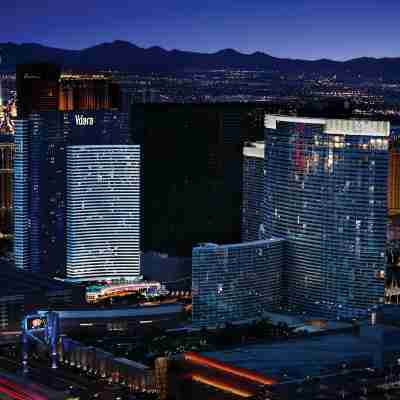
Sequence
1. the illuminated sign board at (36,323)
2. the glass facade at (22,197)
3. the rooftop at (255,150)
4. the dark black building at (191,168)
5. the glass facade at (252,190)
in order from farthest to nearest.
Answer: the dark black building at (191,168)
the glass facade at (22,197)
the glass facade at (252,190)
the rooftop at (255,150)
the illuminated sign board at (36,323)

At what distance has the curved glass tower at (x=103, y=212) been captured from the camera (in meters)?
99.1

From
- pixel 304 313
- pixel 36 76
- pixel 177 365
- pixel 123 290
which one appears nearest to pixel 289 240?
pixel 304 313

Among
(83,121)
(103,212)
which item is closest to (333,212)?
(103,212)

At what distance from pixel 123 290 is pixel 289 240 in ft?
45.3

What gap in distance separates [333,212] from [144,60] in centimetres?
3374

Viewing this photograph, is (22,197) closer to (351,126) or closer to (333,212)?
(333,212)

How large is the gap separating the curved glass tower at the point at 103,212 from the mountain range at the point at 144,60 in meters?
12.8

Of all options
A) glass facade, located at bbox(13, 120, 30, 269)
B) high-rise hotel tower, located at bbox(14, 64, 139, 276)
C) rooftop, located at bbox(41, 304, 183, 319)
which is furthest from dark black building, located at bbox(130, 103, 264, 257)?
rooftop, located at bbox(41, 304, 183, 319)

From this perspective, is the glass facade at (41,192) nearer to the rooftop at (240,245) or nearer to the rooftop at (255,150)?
the rooftop at (255,150)

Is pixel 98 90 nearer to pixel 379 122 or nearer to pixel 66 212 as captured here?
pixel 66 212

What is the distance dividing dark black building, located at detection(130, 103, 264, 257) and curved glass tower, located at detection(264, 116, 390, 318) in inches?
566

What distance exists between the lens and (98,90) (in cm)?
10762

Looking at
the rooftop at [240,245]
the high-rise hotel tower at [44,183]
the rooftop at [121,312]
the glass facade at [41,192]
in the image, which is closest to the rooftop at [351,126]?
the rooftop at [240,245]

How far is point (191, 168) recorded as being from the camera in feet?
350
